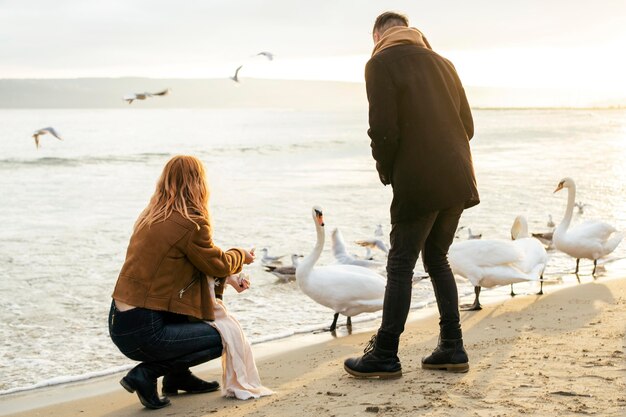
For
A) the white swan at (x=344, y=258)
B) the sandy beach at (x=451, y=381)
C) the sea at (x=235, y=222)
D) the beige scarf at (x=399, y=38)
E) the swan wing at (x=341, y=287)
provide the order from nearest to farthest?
the sandy beach at (x=451, y=381), the beige scarf at (x=399, y=38), the swan wing at (x=341, y=287), the sea at (x=235, y=222), the white swan at (x=344, y=258)

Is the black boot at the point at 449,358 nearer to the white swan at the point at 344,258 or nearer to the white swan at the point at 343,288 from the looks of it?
the white swan at the point at 343,288

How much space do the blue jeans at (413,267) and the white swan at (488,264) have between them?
3144 millimetres

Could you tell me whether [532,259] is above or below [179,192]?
below

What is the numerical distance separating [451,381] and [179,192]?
6.38 ft

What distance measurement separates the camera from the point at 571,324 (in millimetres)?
6359

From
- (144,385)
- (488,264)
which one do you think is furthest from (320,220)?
(144,385)

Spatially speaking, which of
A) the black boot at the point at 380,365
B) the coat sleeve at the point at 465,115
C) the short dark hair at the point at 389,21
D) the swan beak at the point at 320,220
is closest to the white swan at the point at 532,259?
the swan beak at the point at 320,220

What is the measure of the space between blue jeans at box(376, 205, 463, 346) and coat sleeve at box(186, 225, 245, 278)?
99cm

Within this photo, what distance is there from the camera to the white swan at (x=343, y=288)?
7398 mm

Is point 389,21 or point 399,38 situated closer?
point 399,38

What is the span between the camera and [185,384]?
16.9 feet

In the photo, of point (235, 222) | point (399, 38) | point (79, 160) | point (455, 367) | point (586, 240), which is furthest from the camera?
point (79, 160)

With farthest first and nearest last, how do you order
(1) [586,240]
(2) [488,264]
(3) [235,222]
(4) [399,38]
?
1. (3) [235,222]
2. (1) [586,240]
3. (2) [488,264]
4. (4) [399,38]

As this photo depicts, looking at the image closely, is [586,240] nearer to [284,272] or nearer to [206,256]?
[284,272]
